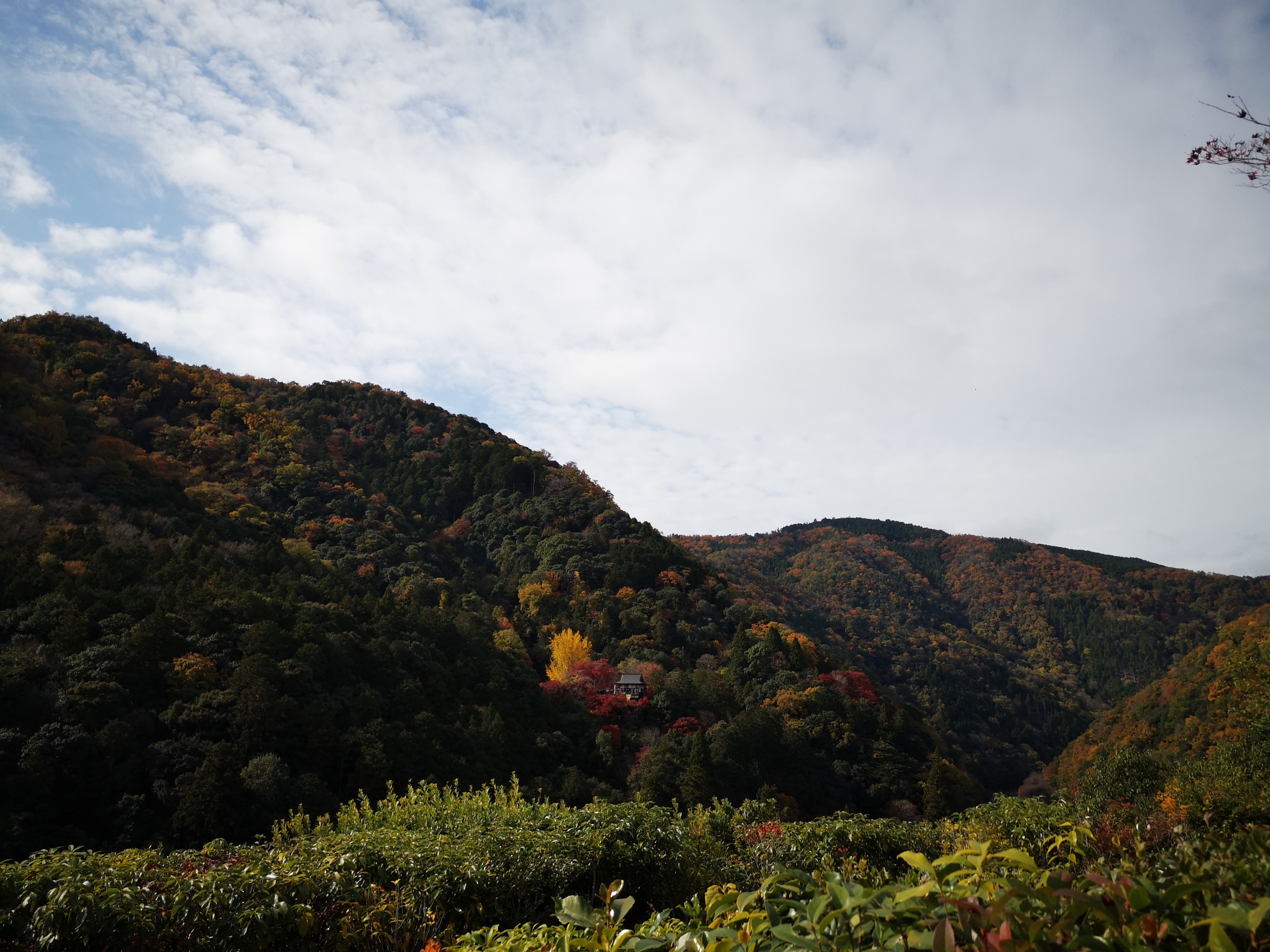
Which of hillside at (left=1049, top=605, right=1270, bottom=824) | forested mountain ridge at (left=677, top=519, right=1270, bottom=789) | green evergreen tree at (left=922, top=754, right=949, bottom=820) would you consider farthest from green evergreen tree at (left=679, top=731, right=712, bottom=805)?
forested mountain ridge at (left=677, top=519, right=1270, bottom=789)

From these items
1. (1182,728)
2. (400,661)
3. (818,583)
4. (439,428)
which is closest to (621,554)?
(400,661)

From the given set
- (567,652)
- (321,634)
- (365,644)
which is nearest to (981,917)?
(321,634)

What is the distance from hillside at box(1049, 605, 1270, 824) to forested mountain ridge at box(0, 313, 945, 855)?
11.4 meters

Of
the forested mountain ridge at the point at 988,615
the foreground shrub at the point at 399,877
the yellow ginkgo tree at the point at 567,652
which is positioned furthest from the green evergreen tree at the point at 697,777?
the forested mountain ridge at the point at 988,615

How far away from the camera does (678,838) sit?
21.1ft

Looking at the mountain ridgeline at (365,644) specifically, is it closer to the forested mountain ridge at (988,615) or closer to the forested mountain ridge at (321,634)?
the forested mountain ridge at (321,634)

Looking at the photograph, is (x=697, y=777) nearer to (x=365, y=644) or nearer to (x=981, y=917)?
(x=365, y=644)

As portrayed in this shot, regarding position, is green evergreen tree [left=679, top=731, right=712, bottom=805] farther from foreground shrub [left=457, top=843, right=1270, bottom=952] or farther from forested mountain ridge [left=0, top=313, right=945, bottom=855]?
foreground shrub [left=457, top=843, right=1270, bottom=952]

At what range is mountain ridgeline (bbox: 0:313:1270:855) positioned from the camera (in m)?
16.9

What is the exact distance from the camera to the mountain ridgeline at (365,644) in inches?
666

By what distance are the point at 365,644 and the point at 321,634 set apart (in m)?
2.10

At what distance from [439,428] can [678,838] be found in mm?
62072

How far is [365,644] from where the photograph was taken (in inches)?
997

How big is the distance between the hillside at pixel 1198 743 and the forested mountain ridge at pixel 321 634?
1136 cm
